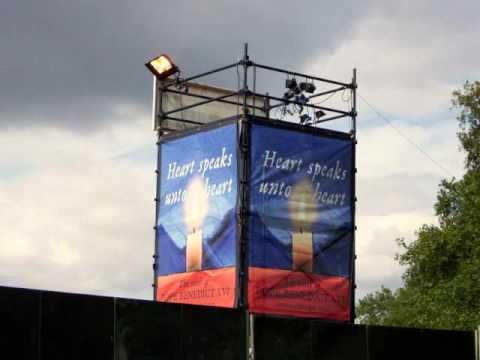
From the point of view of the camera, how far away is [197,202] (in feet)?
80.0

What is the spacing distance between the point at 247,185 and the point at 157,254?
3.16 metres

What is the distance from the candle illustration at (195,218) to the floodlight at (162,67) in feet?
8.43

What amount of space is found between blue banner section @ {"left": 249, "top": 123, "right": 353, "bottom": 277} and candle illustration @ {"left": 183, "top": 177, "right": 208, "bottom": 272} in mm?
1333

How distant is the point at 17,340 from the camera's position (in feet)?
53.0

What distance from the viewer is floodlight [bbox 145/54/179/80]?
83.8ft

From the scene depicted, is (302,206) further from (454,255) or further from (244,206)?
(454,255)

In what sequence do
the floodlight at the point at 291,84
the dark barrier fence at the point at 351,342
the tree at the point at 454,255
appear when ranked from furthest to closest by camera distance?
the tree at the point at 454,255, the floodlight at the point at 291,84, the dark barrier fence at the point at 351,342

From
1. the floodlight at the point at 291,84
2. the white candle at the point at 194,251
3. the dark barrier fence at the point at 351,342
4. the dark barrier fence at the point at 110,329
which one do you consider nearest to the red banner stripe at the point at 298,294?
the white candle at the point at 194,251

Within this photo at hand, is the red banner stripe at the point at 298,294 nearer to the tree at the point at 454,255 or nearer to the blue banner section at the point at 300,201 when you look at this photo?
the blue banner section at the point at 300,201

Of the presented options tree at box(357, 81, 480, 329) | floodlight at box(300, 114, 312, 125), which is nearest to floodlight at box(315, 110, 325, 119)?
floodlight at box(300, 114, 312, 125)

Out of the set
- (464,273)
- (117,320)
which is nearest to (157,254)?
(117,320)

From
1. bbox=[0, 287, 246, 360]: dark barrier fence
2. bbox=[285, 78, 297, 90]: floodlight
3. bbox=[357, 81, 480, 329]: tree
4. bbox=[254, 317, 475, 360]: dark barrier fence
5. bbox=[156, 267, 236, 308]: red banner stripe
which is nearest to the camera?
bbox=[0, 287, 246, 360]: dark barrier fence

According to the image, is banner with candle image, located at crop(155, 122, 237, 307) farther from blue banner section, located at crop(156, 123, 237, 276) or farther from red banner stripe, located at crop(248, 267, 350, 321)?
red banner stripe, located at crop(248, 267, 350, 321)

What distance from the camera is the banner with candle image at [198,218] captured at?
2344 centimetres
